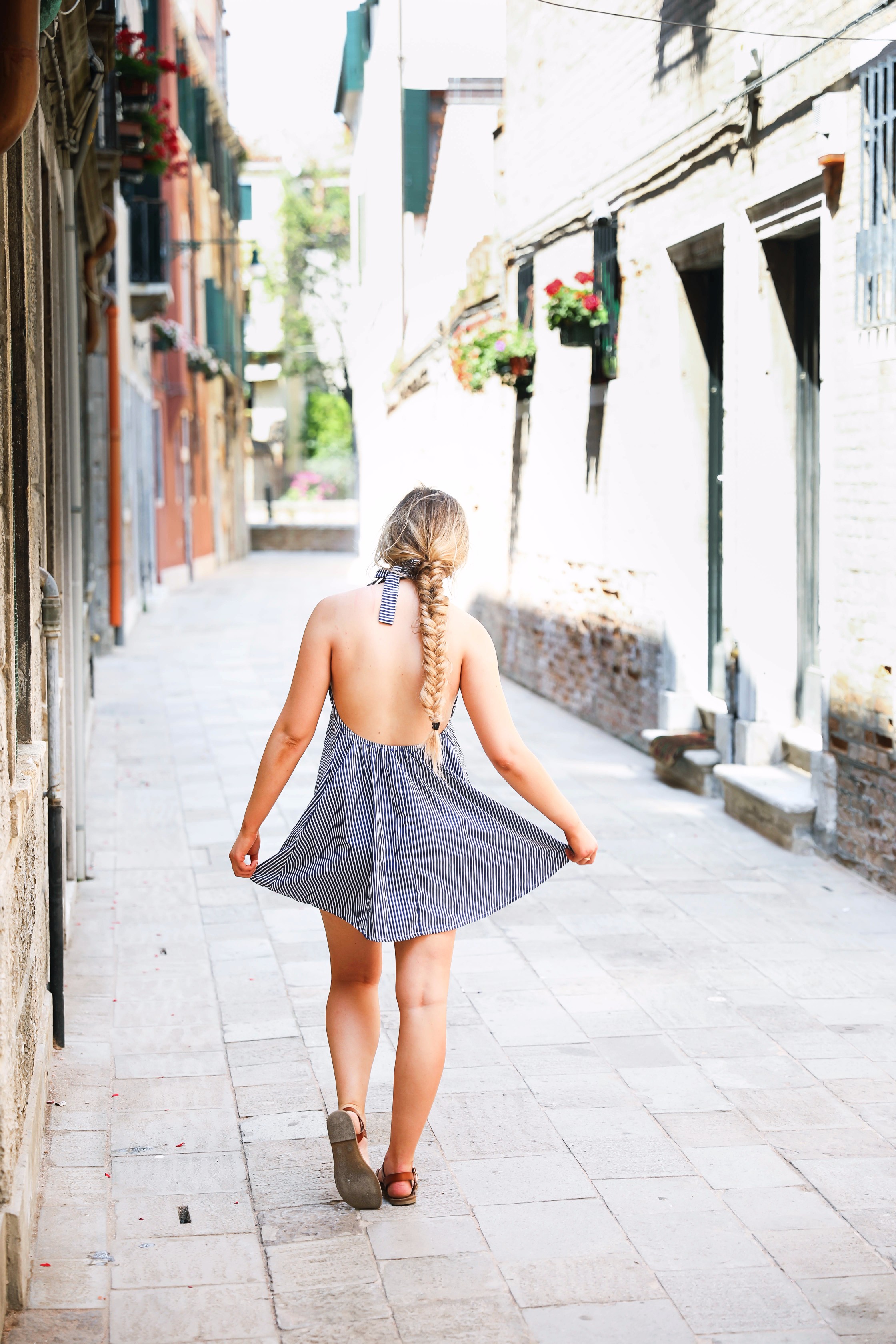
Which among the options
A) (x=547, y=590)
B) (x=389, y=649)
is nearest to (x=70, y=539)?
(x=389, y=649)

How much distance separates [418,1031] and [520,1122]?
2.37 ft

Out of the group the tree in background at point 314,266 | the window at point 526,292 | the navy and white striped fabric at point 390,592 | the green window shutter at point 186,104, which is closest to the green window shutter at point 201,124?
the green window shutter at point 186,104

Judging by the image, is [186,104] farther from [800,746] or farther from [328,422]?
[328,422]

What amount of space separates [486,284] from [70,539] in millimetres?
8400

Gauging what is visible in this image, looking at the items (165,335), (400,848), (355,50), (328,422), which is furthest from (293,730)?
(328,422)

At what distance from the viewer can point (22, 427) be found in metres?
3.90

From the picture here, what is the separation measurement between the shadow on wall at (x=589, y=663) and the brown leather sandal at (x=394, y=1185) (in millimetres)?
5965

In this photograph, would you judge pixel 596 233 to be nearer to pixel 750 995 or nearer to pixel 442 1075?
pixel 750 995

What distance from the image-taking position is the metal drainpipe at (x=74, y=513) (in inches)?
240

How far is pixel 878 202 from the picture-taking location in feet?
20.0

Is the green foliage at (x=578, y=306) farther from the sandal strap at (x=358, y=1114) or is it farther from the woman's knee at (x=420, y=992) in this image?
the sandal strap at (x=358, y=1114)

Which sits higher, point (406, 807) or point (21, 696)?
point (21, 696)

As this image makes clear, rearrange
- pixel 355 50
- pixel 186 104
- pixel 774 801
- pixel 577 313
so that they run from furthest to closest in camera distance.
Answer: pixel 355 50 → pixel 186 104 → pixel 577 313 → pixel 774 801

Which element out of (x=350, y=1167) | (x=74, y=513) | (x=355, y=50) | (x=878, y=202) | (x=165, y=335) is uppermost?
(x=355, y=50)
